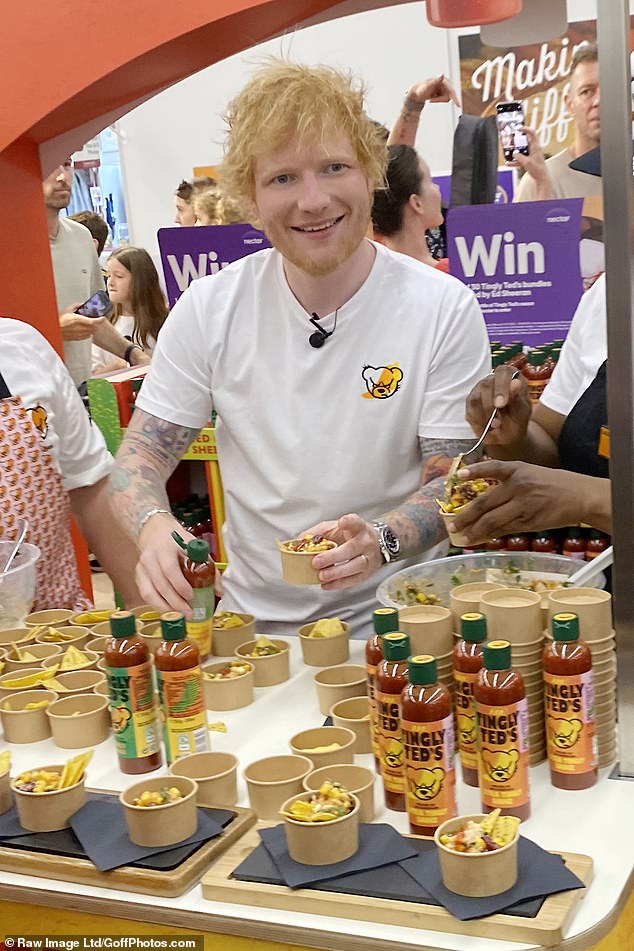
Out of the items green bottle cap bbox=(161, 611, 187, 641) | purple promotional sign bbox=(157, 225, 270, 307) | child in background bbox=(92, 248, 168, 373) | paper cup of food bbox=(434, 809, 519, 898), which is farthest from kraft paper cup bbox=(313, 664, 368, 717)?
child in background bbox=(92, 248, 168, 373)

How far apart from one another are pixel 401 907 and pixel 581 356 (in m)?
1.83

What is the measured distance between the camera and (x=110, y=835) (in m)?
1.70

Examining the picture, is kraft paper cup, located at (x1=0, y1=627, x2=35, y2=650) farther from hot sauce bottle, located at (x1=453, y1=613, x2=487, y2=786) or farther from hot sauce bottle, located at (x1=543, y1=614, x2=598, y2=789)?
hot sauce bottle, located at (x1=543, y1=614, x2=598, y2=789)

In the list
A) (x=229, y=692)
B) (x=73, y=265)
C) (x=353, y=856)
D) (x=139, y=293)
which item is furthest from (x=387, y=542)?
(x=73, y=265)

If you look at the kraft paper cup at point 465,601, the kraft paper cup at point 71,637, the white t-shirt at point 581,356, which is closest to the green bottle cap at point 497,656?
the kraft paper cup at point 465,601

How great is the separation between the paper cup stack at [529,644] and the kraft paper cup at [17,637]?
110 cm

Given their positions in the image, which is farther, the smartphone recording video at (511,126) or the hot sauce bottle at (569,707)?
the smartphone recording video at (511,126)

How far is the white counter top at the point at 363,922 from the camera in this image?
4.77 feet

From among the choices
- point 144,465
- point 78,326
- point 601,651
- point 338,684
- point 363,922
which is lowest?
point 363,922

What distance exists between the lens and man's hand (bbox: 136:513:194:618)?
2273 millimetres

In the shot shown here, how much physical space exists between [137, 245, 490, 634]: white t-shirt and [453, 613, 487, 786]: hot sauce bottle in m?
0.87

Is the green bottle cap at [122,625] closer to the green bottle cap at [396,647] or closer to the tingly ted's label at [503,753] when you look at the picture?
the green bottle cap at [396,647]

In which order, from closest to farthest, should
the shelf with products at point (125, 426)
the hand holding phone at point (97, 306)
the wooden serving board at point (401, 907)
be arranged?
1. the wooden serving board at point (401, 907)
2. the shelf with products at point (125, 426)
3. the hand holding phone at point (97, 306)

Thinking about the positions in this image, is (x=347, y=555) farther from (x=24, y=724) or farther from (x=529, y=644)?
(x=24, y=724)
